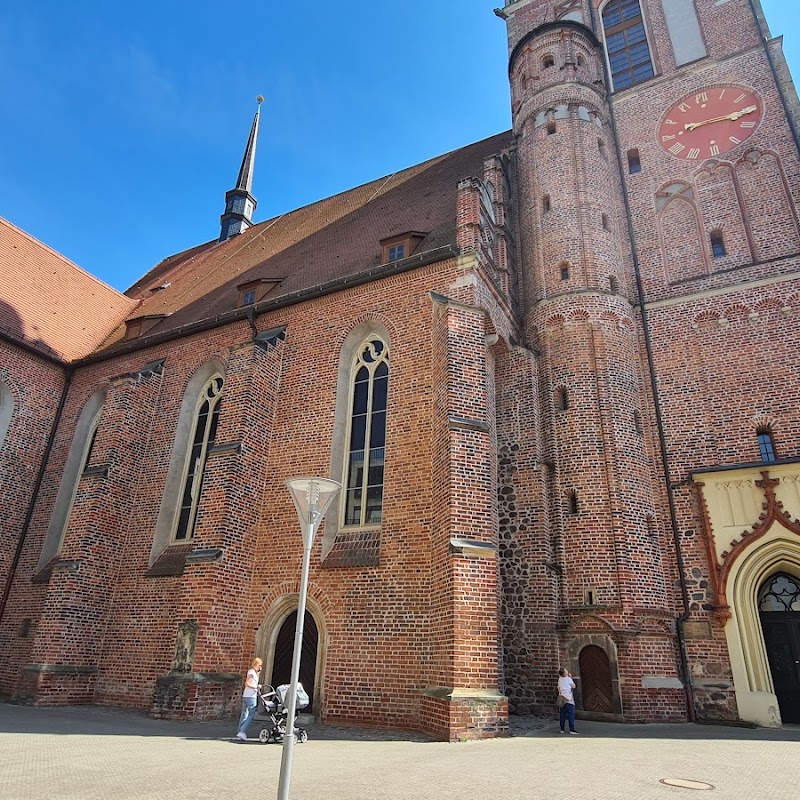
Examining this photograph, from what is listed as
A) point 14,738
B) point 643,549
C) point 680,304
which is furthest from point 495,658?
point 680,304

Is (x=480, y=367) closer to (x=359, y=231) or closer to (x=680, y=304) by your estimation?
(x=680, y=304)

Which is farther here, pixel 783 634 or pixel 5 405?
pixel 5 405

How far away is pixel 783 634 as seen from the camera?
11.2 metres

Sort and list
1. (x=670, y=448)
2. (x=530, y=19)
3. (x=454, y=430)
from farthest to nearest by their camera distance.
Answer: (x=530, y=19)
(x=670, y=448)
(x=454, y=430)

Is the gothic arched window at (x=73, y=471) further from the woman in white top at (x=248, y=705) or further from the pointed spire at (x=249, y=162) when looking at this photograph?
the pointed spire at (x=249, y=162)

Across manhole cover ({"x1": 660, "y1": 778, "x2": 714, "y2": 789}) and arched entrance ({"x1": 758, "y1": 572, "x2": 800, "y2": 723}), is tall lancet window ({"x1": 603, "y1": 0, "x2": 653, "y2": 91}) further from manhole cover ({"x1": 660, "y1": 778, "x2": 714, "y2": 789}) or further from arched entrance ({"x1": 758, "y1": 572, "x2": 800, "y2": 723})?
manhole cover ({"x1": 660, "y1": 778, "x2": 714, "y2": 789})

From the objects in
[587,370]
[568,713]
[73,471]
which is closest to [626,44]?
[587,370]

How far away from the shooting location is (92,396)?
56.3 feet

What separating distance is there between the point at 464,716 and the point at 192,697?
4.78m

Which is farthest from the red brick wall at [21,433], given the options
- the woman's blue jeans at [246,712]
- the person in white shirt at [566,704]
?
the person in white shirt at [566,704]

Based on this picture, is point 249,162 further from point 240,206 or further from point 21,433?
point 21,433

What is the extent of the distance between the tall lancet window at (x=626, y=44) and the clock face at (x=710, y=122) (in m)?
2.44

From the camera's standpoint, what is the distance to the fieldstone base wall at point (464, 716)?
838 cm

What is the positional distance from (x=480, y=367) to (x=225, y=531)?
579 cm
